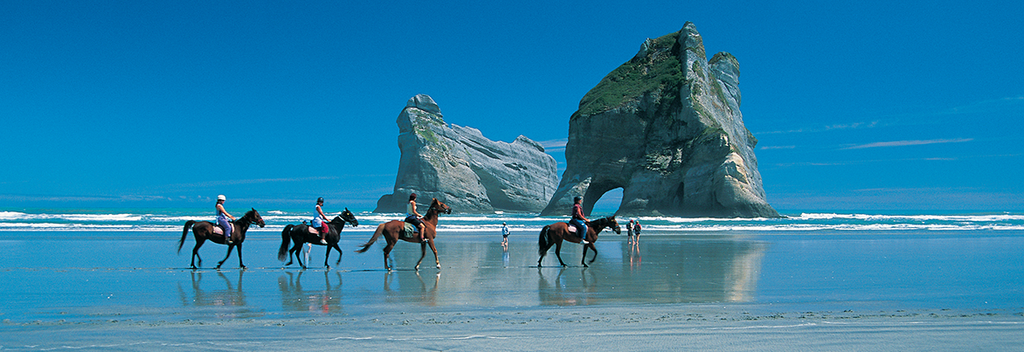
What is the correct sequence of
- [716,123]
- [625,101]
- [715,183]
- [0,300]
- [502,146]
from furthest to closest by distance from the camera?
[502,146]
[625,101]
[716,123]
[715,183]
[0,300]

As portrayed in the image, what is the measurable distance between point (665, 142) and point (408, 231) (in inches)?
2053

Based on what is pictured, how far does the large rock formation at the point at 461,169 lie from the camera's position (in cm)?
8531

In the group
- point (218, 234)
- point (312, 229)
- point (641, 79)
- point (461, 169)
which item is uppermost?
point (641, 79)

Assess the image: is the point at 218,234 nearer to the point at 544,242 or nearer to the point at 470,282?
the point at 470,282

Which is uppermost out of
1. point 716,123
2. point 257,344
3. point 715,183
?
point 716,123

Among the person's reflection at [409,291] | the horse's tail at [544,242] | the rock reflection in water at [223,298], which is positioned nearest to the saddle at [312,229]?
the person's reflection at [409,291]

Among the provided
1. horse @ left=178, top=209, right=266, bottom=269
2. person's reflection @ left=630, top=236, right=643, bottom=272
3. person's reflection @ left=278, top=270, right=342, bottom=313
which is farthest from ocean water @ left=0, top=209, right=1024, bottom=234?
person's reflection @ left=278, top=270, right=342, bottom=313

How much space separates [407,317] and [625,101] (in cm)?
5992

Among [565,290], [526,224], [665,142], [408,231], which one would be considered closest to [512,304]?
[565,290]

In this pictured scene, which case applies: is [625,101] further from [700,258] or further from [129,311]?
[129,311]

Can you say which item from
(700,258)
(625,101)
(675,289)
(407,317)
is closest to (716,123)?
(625,101)

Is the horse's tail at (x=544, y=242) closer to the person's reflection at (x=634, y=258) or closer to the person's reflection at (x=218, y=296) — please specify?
the person's reflection at (x=634, y=258)

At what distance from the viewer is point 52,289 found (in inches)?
341

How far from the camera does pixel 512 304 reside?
7562mm
